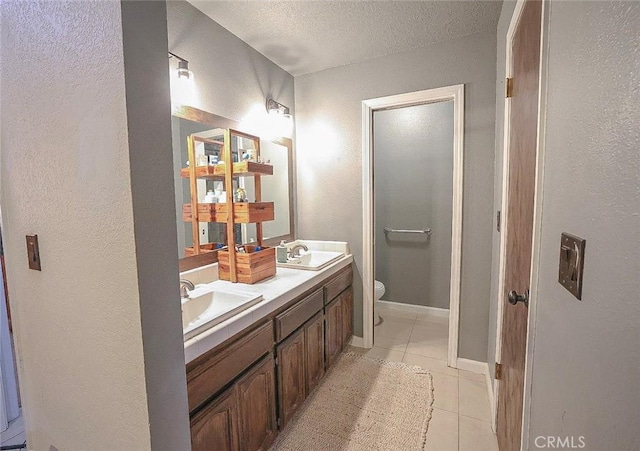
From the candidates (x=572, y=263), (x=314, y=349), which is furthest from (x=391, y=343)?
(x=572, y=263)

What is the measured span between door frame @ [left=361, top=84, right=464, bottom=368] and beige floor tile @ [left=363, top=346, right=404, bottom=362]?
0.26 ft

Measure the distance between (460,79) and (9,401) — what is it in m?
3.51

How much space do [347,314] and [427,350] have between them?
30.8 inches

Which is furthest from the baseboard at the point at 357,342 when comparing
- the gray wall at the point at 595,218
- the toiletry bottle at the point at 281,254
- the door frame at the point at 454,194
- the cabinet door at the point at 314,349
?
the gray wall at the point at 595,218

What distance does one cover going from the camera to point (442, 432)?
1619mm

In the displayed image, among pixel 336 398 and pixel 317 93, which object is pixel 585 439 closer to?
pixel 336 398

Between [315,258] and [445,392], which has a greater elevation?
[315,258]

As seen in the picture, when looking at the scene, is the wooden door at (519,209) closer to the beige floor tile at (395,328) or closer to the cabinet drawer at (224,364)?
the cabinet drawer at (224,364)

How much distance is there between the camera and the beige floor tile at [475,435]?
1519 mm

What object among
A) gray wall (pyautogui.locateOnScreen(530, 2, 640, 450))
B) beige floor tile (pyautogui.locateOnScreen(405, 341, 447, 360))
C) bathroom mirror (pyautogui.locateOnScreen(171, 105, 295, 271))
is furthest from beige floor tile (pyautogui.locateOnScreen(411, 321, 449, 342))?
gray wall (pyautogui.locateOnScreen(530, 2, 640, 450))

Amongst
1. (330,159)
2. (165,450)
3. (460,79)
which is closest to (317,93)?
(330,159)

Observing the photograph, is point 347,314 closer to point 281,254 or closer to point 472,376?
→ point 281,254

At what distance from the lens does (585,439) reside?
52 centimetres

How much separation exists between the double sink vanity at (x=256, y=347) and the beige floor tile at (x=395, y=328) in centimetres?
76
